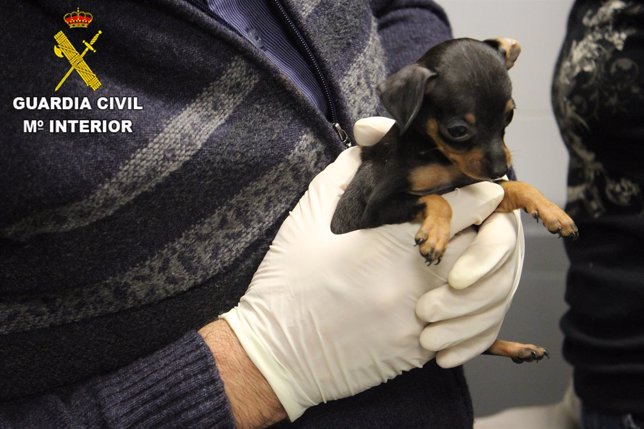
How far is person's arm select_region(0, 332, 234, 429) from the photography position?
0.98 metres

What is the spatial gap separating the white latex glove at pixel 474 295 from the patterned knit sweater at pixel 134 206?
131 mm

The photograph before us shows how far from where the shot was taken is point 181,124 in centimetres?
102

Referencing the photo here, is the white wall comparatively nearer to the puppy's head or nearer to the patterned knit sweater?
the patterned knit sweater

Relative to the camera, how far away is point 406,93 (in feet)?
3.06

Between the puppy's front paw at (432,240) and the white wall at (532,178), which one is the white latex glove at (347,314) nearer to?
the puppy's front paw at (432,240)

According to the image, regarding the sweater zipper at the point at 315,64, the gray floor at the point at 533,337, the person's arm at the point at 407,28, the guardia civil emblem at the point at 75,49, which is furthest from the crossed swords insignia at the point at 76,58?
the gray floor at the point at 533,337

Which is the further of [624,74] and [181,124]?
[624,74]

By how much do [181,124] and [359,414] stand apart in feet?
1.82

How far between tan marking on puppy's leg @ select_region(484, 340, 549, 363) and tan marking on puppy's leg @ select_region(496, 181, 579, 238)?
0.83 ft

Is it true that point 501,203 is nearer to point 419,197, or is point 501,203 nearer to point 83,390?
point 419,197

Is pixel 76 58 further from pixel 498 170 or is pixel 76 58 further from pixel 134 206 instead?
pixel 498 170

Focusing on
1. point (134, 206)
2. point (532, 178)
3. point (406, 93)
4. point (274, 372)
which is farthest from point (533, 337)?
point (134, 206)

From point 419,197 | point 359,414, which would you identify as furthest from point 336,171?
point 359,414

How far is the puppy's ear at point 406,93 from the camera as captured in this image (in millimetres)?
925
